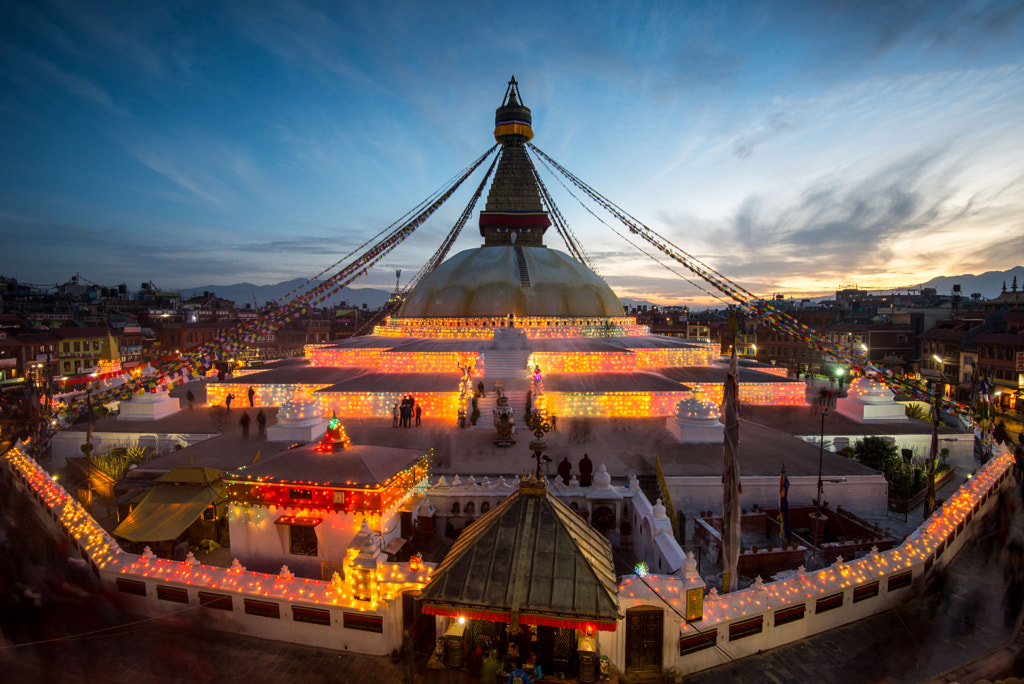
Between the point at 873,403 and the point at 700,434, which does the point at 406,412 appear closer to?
the point at 700,434

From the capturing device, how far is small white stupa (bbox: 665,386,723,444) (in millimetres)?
12328

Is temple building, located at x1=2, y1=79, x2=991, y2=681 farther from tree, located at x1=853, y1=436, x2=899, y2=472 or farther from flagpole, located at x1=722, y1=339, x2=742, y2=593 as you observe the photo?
tree, located at x1=853, y1=436, x2=899, y2=472

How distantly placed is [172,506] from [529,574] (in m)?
6.73

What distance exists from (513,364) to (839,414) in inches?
409

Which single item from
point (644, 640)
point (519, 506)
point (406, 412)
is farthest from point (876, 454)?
point (406, 412)

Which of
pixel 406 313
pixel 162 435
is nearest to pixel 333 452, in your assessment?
pixel 162 435

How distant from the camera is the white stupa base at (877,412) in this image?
576 inches

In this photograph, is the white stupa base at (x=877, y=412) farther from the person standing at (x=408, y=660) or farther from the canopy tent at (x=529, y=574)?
the person standing at (x=408, y=660)

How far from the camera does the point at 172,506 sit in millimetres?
8141

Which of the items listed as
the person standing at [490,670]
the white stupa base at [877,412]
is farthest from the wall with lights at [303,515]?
the white stupa base at [877,412]

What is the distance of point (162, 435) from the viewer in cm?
1366

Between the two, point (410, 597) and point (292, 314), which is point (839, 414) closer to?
point (410, 597)

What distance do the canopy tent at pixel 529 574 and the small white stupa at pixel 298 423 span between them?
897cm

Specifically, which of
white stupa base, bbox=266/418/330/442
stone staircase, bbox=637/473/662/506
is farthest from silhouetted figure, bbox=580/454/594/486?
white stupa base, bbox=266/418/330/442
